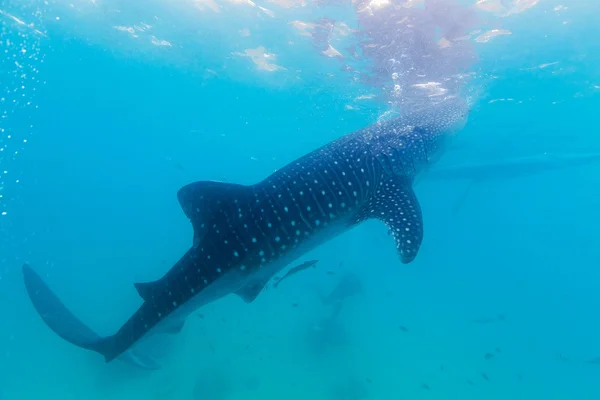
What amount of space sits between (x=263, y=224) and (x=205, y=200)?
79 centimetres

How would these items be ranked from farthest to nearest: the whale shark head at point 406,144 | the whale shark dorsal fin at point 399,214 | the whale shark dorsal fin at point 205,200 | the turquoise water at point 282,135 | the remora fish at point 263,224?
the turquoise water at point 282,135
the whale shark head at point 406,144
the whale shark dorsal fin at point 399,214
the whale shark dorsal fin at point 205,200
the remora fish at point 263,224

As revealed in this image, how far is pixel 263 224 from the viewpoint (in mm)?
4430

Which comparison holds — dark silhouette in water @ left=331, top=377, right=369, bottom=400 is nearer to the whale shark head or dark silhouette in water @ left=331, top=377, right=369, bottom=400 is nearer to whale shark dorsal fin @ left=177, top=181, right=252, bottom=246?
the whale shark head

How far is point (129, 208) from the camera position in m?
115

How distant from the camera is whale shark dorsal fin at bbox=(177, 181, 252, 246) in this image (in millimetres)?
4410

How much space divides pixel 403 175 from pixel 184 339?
2038 centimetres

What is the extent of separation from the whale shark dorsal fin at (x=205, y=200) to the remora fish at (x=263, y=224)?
0.04ft

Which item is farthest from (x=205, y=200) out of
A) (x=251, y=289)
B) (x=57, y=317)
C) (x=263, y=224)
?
(x=57, y=317)

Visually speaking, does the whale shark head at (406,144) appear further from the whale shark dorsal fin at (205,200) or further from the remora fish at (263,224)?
the whale shark dorsal fin at (205,200)

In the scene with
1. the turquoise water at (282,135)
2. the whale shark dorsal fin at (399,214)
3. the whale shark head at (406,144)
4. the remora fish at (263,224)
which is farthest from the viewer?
the turquoise water at (282,135)

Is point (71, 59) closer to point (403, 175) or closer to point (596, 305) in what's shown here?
point (403, 175)

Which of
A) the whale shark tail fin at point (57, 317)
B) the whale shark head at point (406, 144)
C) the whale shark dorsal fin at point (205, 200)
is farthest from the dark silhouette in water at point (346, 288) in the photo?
the whale shark dorsal fin at point (205, 200)

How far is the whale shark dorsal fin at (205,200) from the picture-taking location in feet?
14.5

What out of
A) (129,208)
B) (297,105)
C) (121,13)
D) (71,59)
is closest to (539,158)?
(297,105)
